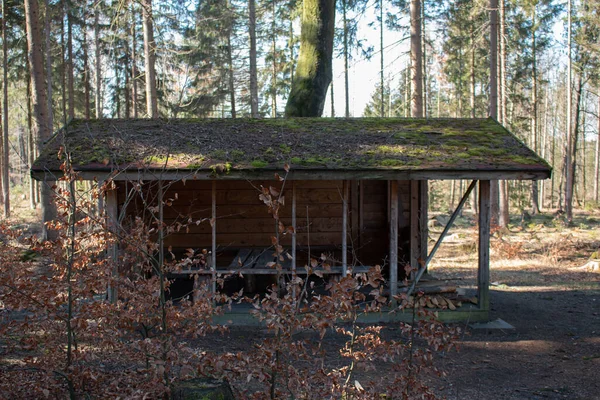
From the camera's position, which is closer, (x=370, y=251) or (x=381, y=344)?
(x=381, y=344)

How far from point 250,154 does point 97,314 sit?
4.84 meters

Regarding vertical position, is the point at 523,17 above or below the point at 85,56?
above

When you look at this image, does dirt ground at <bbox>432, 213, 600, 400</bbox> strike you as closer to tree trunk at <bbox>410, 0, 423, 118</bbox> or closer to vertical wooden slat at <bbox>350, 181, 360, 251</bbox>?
vertical wooden slat at <bbox>350, 181, 360, 251</bbox>

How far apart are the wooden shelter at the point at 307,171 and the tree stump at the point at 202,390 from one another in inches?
89.8

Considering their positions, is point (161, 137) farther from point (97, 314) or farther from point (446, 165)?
point (97, 314)

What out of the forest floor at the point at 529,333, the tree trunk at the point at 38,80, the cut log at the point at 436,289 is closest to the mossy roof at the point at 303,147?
the cut log at the point at 436,289

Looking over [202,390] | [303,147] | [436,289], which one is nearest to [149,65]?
[303,147]

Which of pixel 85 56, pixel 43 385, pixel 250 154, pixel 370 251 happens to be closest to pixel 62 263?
pixel 43 385

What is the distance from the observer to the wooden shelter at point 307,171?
26.6 ft

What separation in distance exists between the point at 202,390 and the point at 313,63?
41.2 feet

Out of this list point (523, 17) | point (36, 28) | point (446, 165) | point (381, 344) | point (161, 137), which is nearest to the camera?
point (381, 344)

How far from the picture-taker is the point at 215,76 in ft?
94.6

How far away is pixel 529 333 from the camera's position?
8.62 m

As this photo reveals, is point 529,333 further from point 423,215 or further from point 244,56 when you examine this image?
point 244,56
